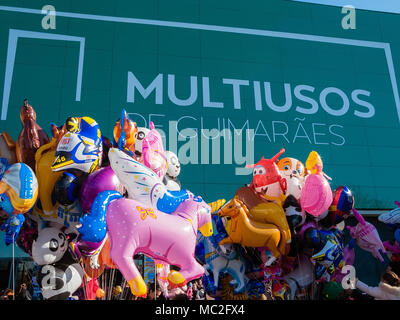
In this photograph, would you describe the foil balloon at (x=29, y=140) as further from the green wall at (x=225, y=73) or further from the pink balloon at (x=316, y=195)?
the green wall at (x=225, y=73)

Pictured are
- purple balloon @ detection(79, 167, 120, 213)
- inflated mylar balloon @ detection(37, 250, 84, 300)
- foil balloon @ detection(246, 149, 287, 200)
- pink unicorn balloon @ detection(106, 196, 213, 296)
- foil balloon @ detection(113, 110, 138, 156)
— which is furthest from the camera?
foil balloon @ detection(246, 149, 287, 200)

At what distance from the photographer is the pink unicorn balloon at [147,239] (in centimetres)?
265

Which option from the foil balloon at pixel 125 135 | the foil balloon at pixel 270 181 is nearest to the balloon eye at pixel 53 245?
the foil balloon at pixel 125 135

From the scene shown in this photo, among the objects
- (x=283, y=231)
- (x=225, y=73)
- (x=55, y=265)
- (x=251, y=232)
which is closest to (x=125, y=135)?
(x=55, y=265)

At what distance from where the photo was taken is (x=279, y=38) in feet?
28.8

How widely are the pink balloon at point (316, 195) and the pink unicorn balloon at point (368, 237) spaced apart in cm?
90

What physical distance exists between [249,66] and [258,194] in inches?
186

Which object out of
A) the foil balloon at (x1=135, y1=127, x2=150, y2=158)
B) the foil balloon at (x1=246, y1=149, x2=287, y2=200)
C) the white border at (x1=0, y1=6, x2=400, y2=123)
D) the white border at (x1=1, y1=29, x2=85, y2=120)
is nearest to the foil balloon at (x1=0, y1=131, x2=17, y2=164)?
the foil balloon at (x1=135, y1=127, x2=150, y2=158)

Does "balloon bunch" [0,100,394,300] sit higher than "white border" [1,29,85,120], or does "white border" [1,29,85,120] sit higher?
"white border" [1,29,85,120]

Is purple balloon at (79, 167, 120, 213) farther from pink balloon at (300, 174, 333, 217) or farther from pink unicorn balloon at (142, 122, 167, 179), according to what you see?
pink balloon at (300, 174, 333, 217)

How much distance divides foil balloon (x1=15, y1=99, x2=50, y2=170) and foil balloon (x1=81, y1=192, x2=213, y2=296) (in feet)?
3.45

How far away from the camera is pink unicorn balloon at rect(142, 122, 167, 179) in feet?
11.2

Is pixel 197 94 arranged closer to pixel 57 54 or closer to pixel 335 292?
pixel 57 54
